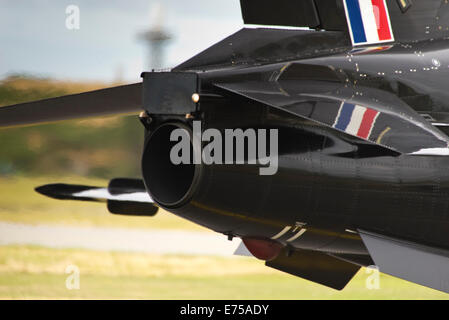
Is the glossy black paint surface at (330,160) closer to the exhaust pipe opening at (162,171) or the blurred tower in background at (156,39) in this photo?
the exhaust pipe opening at (162,171)

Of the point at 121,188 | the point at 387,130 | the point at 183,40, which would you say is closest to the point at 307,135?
the point at 387,130

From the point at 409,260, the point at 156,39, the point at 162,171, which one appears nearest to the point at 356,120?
the point at 409,260

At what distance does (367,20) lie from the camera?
11.6 ft

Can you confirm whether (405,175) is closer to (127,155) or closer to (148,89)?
(148,89)

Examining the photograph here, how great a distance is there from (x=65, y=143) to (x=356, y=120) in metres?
3.33

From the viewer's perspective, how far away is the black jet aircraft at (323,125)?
10.3 feet

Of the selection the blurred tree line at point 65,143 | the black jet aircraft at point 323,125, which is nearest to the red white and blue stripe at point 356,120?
the black jet aircraft at point 323,125

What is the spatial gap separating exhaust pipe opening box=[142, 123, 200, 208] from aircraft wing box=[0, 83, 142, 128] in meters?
0.39

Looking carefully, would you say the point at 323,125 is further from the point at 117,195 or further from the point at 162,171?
the point at 117,195

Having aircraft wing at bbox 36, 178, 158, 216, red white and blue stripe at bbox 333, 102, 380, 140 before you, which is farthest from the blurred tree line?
red white and blue stripe at bbox 333, 102, 380, 140
